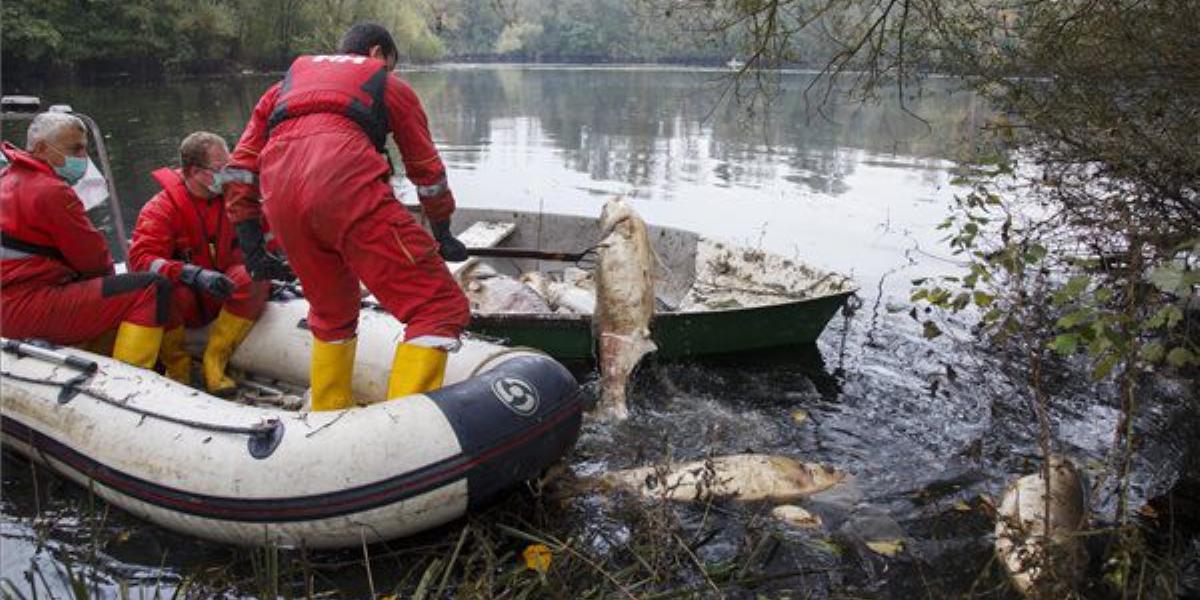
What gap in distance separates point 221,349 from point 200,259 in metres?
0.55

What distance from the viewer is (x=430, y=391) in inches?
169

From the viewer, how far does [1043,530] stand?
3.94 m

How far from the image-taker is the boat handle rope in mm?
4105

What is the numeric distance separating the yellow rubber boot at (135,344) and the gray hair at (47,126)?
104 cm

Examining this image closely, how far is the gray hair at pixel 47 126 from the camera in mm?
4840

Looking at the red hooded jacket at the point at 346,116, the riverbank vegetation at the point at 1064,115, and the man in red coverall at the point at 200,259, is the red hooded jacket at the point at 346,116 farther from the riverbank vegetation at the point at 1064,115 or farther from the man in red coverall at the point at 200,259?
the riverbank vegetation at the point at 1064,115

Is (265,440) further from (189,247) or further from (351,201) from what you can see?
(189,247)

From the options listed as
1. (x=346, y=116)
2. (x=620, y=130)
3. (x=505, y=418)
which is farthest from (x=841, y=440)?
(x=620, y=130)

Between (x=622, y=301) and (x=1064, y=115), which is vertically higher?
(x=1064, y=115)

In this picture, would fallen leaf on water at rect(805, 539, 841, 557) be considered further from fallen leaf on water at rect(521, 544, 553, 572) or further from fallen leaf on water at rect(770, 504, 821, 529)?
fallen leaf on water at rect(521, 544, 553, 572)

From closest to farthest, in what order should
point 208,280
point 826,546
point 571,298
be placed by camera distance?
point 826,546 < point 208,280 < point 571,298

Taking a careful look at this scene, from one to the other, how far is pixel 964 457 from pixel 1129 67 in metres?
2.63

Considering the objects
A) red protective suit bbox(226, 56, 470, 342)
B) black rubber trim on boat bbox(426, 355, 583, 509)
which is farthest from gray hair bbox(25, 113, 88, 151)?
black rubber trim on boat bbox(426, 355, 583, 509)

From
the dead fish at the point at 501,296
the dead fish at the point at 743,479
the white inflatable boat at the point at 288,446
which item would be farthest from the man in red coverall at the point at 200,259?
the dead fish at the point at 743,479
